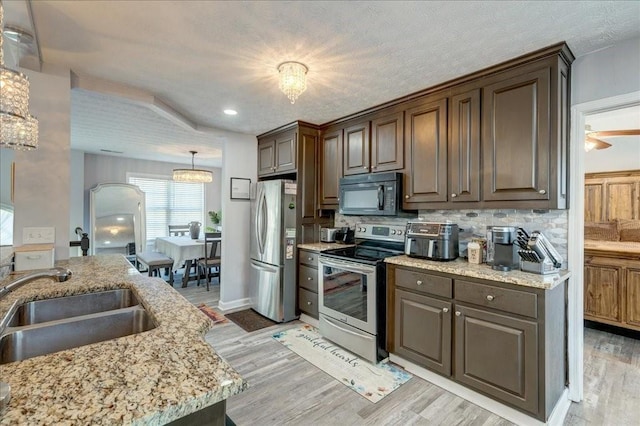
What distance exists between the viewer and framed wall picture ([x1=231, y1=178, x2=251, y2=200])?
4.03 m

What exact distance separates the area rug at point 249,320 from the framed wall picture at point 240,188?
1512 mm

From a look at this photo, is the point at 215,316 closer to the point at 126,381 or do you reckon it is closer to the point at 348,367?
the point at 348,367

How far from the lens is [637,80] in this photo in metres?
1.83

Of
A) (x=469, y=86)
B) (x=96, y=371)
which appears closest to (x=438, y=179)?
(x=469, y=86)

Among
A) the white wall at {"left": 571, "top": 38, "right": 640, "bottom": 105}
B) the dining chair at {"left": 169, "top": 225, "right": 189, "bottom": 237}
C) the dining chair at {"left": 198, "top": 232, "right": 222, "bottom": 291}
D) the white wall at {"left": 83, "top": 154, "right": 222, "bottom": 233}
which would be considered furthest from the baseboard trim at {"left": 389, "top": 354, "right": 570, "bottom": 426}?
the white wall at {"left": 83, "top": 154, "right": 222, "bottom": 233}

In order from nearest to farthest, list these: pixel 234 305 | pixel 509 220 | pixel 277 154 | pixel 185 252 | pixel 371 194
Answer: pixel 509 220 → pixel 371 194 → pixel 277 154 → pixel 234 305 → pixel 185 252

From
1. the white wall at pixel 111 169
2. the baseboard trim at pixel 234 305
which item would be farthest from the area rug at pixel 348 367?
the white wall at pixel 111 169

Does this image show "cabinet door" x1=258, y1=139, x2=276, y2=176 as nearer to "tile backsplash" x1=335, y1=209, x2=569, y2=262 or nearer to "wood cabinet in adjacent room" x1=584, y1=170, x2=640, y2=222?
"tile backsplash" x1=335, y1=209, x2=569, y2=262

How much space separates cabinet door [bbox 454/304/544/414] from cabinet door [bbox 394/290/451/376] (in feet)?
0.28

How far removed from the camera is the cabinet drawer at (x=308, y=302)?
11.0 ft

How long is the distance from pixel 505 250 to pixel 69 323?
2.46 metres

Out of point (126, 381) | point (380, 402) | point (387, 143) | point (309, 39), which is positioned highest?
point (309, 39)

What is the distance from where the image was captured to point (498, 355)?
6.20 feet

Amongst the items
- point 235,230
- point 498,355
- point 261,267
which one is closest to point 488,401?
point 498,355
